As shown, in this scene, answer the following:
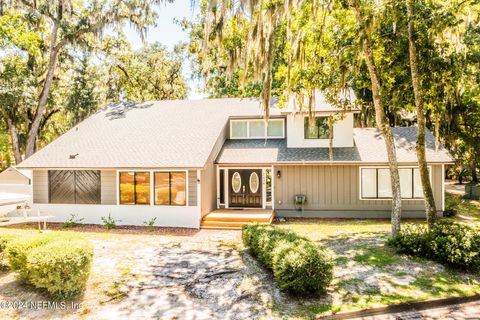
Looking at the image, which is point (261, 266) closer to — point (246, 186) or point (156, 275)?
point (156, 275)

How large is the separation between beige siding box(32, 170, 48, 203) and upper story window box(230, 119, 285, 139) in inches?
367

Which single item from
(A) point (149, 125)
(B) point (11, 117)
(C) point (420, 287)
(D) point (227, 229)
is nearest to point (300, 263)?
(C) point (420, 287)

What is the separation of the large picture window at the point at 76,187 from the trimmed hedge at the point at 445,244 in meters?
12.3

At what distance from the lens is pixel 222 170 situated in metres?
17.1

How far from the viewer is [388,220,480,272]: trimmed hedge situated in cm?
815

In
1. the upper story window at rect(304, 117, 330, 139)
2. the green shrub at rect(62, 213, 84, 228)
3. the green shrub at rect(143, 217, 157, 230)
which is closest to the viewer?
the green shrub at rect(143, 217, 157, 230)

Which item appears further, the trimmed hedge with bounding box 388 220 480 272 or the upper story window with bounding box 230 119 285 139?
the upper story window with bounding box 230 119 285 139

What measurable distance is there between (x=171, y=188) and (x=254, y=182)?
4347 millimetres

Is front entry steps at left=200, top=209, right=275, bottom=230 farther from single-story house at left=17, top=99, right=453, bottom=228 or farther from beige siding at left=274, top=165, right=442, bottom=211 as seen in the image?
beige siding at left=274, top=165, right=442, bottom=211

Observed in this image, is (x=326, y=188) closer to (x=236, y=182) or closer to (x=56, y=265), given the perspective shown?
(x=236, y=182)

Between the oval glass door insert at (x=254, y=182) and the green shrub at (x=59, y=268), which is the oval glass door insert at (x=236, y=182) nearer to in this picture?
the oval glass door insert at (x=254, y=182)

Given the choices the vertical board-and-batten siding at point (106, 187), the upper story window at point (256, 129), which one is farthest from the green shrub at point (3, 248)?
the upper story window at point (256, 129)

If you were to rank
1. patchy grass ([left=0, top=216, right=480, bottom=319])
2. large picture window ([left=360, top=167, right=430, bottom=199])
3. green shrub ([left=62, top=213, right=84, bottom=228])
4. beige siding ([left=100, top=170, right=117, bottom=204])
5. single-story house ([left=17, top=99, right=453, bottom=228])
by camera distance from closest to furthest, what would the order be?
patchy grass ([left=0, top=216, right=480, bottom=319]), single-story house ([left=17, top=99, right=453, bottom=228]), green shrub ([left=62, top=213, right=84, bottom=228]), beige siding ([left=100, top=170, right=117, bottom=204]), large picture window ([left=360, top=167, right=430, bottom=199])

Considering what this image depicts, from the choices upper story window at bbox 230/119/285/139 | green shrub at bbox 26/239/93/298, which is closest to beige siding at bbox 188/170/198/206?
upper story window at bbox 230/119/285/139
